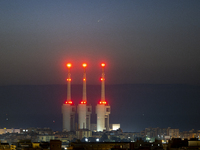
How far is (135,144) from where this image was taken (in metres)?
37.1

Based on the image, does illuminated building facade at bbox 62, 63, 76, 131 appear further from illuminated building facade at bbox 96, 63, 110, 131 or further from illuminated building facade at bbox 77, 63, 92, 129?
illuminated building facade at bbox 96, 63, 110, 131

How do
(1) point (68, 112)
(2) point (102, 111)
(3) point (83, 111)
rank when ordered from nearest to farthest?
1. (2) point (102, 111)
2. (3) point (83, 111)
3. (1) point (68, 112)

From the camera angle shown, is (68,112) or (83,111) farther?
(68,112)

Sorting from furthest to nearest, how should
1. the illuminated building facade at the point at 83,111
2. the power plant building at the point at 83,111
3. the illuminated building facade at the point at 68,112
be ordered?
the illuminated building facade at the point at 68,112
the illuminated building facade at the point at 83,111
the power plant building at the point at 83,111

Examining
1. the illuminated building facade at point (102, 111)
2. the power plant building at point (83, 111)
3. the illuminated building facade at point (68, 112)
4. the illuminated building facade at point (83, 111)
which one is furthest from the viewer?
the illuminated building facade at point (68, 112)

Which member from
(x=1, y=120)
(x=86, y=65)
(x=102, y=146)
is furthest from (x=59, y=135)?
(x=1, y=120)

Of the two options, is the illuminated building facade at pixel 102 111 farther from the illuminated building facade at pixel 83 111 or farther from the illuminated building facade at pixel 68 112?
the illuminated building facade at pixel 68 112

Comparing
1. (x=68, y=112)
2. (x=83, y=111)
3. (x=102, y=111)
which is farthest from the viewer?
(x=68, y=112)

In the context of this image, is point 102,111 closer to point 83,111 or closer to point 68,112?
point 83,111

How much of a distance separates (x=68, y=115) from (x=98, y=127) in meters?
4.55

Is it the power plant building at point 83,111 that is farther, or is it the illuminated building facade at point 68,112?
the illuminated building facade at point 68,112

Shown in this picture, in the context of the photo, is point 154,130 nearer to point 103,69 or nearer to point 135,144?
point 103,69

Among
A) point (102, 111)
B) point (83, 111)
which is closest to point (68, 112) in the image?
point (83, 111)

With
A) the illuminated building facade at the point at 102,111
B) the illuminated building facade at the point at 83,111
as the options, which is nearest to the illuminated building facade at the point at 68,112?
the illuminated building facade at the point at 83,111
